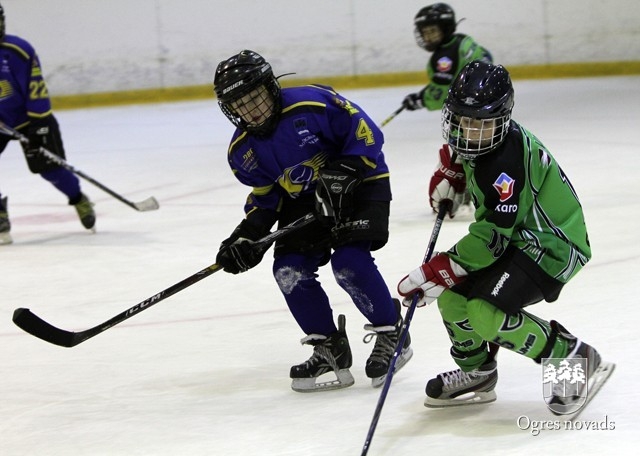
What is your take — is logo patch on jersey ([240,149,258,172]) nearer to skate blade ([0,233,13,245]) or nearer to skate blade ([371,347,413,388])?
skate blade ([371,347,413,388])

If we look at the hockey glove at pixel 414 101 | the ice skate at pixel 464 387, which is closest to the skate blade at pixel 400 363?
the ice skate at pixel 464 387

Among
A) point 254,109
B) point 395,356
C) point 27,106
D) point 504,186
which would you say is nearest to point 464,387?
point 395,356

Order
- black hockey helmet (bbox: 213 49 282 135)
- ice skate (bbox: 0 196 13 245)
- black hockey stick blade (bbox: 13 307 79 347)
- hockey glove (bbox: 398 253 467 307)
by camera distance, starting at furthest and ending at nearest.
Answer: ice skate (bbox: 0 196 13 245)
black hockey stick blade (bbox: 13 307 79 347)
black hockey helmet (bbox: 213 49 282 135)
hockey glove (bbox: 398 253 467 307)

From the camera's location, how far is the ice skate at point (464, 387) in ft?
9.00

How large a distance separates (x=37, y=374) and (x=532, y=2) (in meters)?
8.32

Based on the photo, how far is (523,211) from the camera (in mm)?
2467

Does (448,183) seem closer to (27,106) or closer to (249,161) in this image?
(249,161)

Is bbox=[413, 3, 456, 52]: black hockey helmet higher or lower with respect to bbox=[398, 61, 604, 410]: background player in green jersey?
lower

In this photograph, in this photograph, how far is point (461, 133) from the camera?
8.14 ft

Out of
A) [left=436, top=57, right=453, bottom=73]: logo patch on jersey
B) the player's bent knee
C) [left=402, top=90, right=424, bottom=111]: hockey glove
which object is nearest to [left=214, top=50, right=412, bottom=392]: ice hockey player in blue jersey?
the player's bent knee

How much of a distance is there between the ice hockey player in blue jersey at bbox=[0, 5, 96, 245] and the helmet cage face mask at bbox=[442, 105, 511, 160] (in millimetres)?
3300

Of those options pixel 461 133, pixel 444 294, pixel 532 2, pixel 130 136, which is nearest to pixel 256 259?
pixel 444 294

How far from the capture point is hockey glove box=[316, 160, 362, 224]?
112 inches

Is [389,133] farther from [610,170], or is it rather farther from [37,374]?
[37,374]
